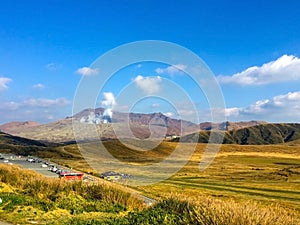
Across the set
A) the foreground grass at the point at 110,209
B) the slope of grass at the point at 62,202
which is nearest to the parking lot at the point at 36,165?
the slope of grass at the point at 62,202

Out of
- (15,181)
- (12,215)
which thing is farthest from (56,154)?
(12,215)

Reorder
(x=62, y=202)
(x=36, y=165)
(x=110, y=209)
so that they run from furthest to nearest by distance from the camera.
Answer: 1. (x=36, y=165)
2. (x=62, y=202)
3. (x=110, y=209)

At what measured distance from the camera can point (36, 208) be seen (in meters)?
18.6

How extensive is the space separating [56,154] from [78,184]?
170652 mm

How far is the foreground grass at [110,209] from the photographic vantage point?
11656 millimetres

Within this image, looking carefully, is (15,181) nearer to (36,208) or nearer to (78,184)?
(78,184)

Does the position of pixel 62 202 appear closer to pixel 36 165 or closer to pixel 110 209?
pixel 110 209

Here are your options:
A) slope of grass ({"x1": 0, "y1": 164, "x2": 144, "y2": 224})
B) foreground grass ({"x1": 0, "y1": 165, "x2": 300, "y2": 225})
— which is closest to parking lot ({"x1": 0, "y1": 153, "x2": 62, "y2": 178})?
slope of grass ({"x1": 0, "y1": 164, "x2": 144, "y2": 224})

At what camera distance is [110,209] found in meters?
19.2

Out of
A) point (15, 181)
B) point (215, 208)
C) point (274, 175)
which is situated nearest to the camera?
point (215, 208)

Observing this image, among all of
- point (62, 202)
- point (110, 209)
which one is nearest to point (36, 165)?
point (62, 202)

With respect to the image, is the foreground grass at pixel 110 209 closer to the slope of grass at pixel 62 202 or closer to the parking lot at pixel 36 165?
the slope of grass at pixel 62 202

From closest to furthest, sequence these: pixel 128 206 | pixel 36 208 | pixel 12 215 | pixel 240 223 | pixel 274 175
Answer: pixel 240 223
pixel 12 215
pixel 36 208
pixel 128 206
pixel 274 175

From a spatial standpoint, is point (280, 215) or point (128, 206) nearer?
point (280, 215)
